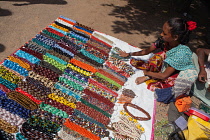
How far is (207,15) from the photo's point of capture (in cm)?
861

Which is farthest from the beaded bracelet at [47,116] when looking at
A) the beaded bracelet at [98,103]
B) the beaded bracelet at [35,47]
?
the beaded bracelet at [35,47]

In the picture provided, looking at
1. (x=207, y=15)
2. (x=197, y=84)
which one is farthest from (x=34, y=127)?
(x=207, y=15)

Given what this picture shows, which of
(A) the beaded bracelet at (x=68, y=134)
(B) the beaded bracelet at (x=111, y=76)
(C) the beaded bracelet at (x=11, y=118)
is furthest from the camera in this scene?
(B) the beaded bracelet at (x=111, y=76)

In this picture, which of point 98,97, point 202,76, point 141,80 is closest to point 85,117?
point 98,97

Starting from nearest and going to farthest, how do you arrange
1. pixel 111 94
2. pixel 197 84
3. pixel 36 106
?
pixel 36 106 → pixel 111 94 → pixel 197 84

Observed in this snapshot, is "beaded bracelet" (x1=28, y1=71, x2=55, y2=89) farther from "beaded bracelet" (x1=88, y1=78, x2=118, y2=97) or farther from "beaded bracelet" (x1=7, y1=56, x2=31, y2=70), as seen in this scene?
"beaded bracelet" (x1=88, y1=78, x2=118, y2=97)

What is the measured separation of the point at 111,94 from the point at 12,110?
1.86 meters

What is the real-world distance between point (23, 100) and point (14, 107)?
19 centimetres

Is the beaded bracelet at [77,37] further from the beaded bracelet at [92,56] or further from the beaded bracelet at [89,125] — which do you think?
the beaded bracelet at [89,125]

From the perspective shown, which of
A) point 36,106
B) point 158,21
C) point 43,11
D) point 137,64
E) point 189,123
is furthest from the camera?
point 158,21

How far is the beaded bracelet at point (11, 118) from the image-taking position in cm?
286

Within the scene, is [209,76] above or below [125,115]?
above

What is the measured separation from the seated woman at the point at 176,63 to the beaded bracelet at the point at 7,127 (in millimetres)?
2622

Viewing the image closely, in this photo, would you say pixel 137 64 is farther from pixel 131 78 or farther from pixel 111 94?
pixel 111 94
